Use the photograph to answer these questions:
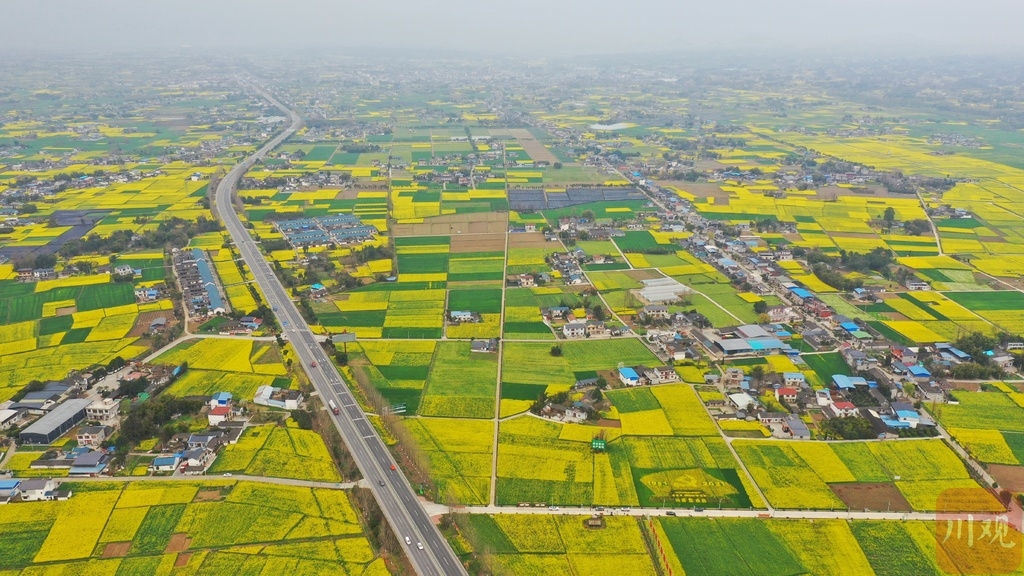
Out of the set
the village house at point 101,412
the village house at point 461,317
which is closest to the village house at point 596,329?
the village house at point 461,317

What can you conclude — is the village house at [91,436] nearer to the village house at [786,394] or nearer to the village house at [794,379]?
the village house at [786,394]

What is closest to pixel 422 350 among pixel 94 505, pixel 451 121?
pixel 94 505

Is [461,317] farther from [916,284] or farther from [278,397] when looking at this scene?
[916,284]

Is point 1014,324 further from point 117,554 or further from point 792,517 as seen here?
point 117,554

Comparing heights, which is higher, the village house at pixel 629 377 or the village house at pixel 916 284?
the village house at pixel 916 284

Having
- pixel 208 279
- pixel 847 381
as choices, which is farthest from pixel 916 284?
pixel 208 279

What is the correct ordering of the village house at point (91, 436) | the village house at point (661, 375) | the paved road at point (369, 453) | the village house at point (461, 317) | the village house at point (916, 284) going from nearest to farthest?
1. the paved road at point (369, 453)
2. the village house at point (91, 436)
3. the village house at point (661, 375)
4. the village house at point (461, 317)
5. the village house at point (916, 284)

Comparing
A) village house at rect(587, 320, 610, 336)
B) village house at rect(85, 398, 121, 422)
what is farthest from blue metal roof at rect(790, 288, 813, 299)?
village house at rect(85, 398, 121, 422)
